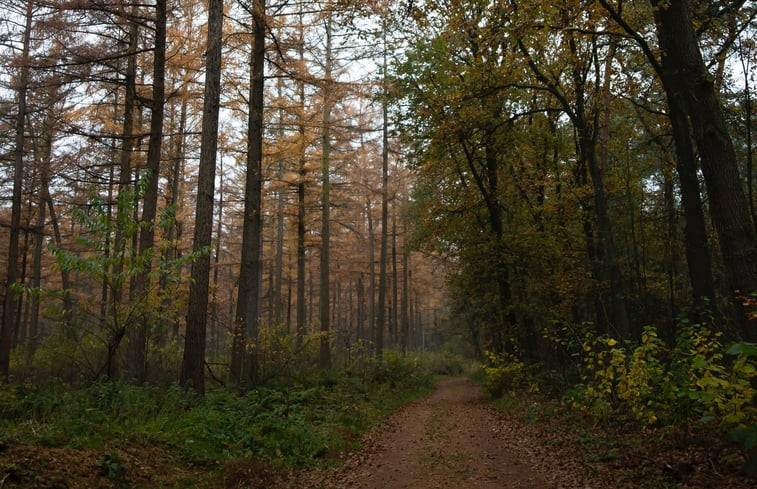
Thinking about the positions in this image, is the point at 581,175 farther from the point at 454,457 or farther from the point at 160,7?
the point at 160,7

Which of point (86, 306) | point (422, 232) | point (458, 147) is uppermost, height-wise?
point (458, 147)

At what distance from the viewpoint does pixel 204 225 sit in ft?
29.7

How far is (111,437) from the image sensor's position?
17.9 feet

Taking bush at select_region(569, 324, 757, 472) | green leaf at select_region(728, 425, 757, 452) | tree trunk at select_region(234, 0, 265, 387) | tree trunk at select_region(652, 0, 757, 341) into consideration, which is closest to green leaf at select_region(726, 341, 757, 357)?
bush at select_region(569, 324, 757, 472)

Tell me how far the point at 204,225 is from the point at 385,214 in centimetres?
1395

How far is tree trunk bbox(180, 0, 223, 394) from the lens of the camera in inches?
342

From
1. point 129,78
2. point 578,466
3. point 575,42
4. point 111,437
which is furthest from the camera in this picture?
point 129,78

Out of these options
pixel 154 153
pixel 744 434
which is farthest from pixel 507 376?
pixel 154 153

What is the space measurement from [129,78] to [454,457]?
462 inches

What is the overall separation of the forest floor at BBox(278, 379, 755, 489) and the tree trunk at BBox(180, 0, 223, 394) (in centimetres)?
329

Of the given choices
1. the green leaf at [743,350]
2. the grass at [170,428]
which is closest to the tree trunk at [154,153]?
the grass at [170,428]

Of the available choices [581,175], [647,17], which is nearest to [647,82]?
[581,175]

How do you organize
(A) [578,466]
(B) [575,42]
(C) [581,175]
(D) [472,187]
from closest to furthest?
(A) [578,466], (B) [575,42], (C) [581,175], (D) [472,187]

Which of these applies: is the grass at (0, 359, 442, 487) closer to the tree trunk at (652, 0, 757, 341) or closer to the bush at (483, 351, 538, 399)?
the bush at (483, 351, 538, 399)
